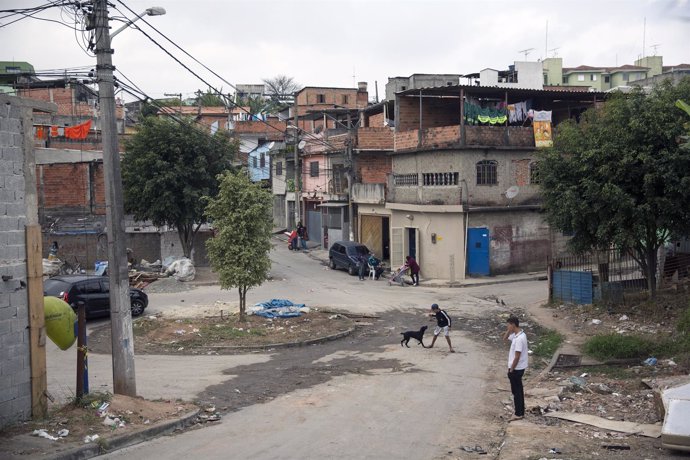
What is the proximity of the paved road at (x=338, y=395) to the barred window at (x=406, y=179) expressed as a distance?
11.4 m

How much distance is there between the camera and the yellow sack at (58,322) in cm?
1100

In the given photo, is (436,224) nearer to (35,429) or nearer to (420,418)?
(420,418)

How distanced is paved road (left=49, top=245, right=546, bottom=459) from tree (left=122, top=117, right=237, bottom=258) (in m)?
9.95

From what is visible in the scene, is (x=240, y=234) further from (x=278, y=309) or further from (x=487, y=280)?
(x=487, y=280)

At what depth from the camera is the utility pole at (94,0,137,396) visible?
11.4 meters

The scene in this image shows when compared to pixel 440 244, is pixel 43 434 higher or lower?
lower

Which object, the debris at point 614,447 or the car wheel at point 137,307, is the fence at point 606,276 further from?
the car wheel at point 137,307

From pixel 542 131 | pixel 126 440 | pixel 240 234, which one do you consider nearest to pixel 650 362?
pixel 126 440

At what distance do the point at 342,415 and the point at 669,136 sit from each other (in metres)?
12.7

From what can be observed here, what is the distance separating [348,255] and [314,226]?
47.7 feet

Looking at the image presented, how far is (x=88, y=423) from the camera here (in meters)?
10.1

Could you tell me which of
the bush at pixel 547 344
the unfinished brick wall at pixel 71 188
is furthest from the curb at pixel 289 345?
the unfinished brick wall at pixel 71 188

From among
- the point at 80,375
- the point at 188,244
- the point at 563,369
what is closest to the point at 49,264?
the point at 188,244

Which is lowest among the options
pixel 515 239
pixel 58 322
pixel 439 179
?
pixel 58 322
